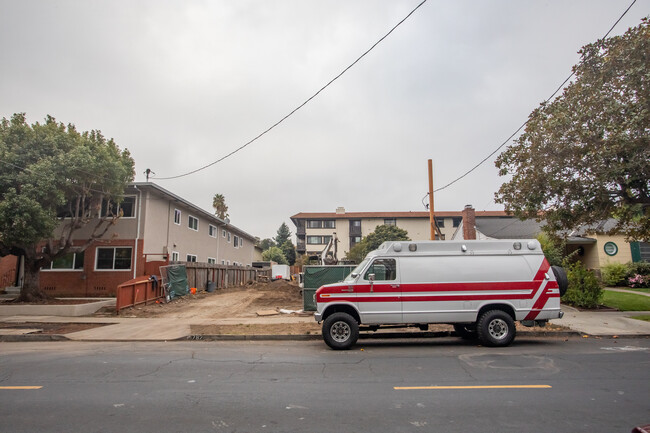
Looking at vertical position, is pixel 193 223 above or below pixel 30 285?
above

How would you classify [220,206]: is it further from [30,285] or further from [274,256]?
[30,285]

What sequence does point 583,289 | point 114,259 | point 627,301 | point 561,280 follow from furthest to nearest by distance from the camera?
point 114,259
point 627,301
point 583,289
point 561,280

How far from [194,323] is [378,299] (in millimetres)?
7415

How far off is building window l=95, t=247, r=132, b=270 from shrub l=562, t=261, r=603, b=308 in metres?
21.0

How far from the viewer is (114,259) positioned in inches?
845

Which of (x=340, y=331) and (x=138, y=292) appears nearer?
(x=340, y=331)

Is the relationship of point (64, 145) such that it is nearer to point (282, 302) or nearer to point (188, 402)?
point (282, 302)

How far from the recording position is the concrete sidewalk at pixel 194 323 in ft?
36.8

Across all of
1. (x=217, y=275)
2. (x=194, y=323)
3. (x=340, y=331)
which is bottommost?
(x=194, y=323)

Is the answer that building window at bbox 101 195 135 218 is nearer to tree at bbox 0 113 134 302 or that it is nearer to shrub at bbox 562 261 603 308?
tree at bbox 0 113 134 302

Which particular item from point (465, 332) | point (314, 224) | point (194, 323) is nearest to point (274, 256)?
point (314, 224)

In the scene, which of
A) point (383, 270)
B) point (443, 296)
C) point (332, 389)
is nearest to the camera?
point (332, 389)

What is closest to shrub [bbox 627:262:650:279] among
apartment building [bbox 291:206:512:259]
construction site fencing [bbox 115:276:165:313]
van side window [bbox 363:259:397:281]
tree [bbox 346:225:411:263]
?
van side window [bbox 363:259:397:281]

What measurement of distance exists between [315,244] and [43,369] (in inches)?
2220
